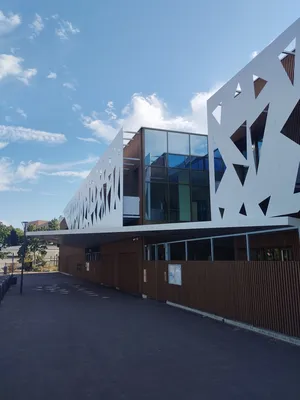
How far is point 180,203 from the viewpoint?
2072 centimetres

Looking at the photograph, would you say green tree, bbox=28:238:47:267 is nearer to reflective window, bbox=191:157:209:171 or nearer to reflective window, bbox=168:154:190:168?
reflective window, bbox=168:154:190:168

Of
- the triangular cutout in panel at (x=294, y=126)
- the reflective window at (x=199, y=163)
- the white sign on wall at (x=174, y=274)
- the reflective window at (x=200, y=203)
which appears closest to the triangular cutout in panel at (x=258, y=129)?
the triangular cutout in panel at (x=294, y=126)

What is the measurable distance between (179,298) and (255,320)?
5.15m

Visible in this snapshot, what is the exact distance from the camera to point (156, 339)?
28.5 feet

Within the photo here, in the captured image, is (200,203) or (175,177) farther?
(200,203)

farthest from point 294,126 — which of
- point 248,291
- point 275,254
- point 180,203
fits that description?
point 180,203

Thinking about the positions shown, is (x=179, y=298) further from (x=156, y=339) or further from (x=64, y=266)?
(x=64, y=266)

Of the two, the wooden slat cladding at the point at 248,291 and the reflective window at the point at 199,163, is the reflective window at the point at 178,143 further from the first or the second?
the wooden slat cladding at the point at 248,291

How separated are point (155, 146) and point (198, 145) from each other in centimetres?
293

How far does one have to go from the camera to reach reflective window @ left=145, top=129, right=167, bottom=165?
20141 millimetres

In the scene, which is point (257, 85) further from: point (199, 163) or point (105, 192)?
point (105, 192)

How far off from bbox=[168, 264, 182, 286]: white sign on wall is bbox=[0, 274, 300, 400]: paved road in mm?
2706

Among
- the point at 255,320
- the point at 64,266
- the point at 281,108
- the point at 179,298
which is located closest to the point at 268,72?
the point at 281,108

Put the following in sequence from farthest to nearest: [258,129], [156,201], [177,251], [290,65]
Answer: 1. [177,251]
2. [156,201]
3. [258,129]
4. [290,65]
